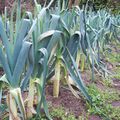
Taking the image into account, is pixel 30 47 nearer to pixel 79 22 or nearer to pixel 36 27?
pixel 36 27

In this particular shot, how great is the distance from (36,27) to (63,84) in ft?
3.58

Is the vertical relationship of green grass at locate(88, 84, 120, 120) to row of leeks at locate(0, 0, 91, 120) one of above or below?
below

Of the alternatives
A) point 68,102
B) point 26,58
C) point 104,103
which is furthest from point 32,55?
point 104,103

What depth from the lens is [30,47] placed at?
96.3 inches

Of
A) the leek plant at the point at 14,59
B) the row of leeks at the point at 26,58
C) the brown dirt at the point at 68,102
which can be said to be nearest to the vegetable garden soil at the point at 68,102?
the brown dirt at the point at 68,102

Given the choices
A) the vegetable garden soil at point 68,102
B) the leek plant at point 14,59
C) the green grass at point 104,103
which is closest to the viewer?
the leek plant at point 14,59

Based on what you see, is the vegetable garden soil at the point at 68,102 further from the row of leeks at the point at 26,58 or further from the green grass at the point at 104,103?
the row of leeks at the point at 26,58

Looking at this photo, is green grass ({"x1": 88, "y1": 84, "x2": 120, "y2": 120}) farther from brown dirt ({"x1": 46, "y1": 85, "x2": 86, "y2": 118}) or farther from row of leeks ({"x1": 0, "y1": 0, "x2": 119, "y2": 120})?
row of leeks ({"x1": 0, "y1": 0, "x2": 119, "y2": 120})

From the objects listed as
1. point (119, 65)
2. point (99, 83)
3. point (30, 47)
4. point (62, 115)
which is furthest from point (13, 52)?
point (119, 65)

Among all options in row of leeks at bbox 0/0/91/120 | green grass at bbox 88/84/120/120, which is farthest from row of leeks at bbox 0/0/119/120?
green grass at bbox 88/84/120/120

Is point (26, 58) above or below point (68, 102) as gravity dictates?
above

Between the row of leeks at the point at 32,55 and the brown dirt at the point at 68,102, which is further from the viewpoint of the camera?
the brown dirt at the point at 68,102

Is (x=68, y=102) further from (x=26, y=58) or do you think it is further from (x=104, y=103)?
(x=26, y=58)

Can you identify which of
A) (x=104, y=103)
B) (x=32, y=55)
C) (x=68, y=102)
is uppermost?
(x=32, y=55)
